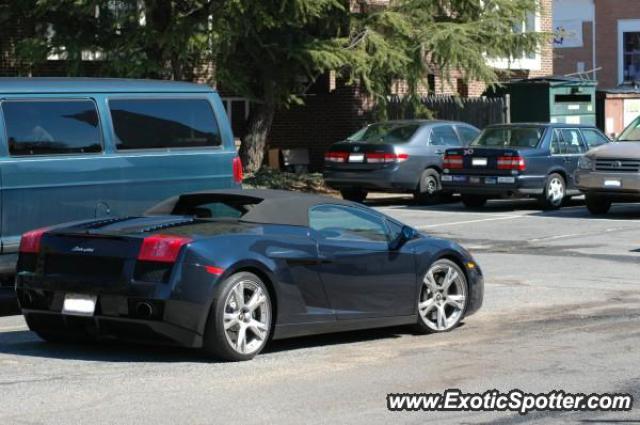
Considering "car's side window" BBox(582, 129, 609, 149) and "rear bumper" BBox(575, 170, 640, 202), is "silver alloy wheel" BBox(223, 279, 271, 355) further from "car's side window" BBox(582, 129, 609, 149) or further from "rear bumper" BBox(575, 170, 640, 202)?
"car's side window" BBox(582, 129, 609, 149)

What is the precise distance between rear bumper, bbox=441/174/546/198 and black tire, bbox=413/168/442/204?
110 cm

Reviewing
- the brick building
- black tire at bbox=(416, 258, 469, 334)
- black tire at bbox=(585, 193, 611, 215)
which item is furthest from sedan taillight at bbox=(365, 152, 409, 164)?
the brick building

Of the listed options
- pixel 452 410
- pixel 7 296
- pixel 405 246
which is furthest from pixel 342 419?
pixel 7 296

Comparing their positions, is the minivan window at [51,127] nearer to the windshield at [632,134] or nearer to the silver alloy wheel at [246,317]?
the silver alloy wheel at [246,317]

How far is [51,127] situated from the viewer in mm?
11547

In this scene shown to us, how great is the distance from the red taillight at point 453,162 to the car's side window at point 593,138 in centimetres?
283

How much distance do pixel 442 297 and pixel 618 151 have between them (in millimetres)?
12185

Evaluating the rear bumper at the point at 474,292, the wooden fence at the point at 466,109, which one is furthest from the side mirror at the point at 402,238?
the wooden fence at the point at 466,109

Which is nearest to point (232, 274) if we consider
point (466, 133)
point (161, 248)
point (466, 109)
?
point (161, 248)

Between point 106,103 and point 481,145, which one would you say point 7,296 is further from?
point 481,145

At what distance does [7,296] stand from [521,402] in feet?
17.8

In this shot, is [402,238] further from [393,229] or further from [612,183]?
[612,183]

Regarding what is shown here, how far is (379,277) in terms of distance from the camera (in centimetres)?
981

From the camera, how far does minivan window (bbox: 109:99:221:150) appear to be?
12.1 metres
